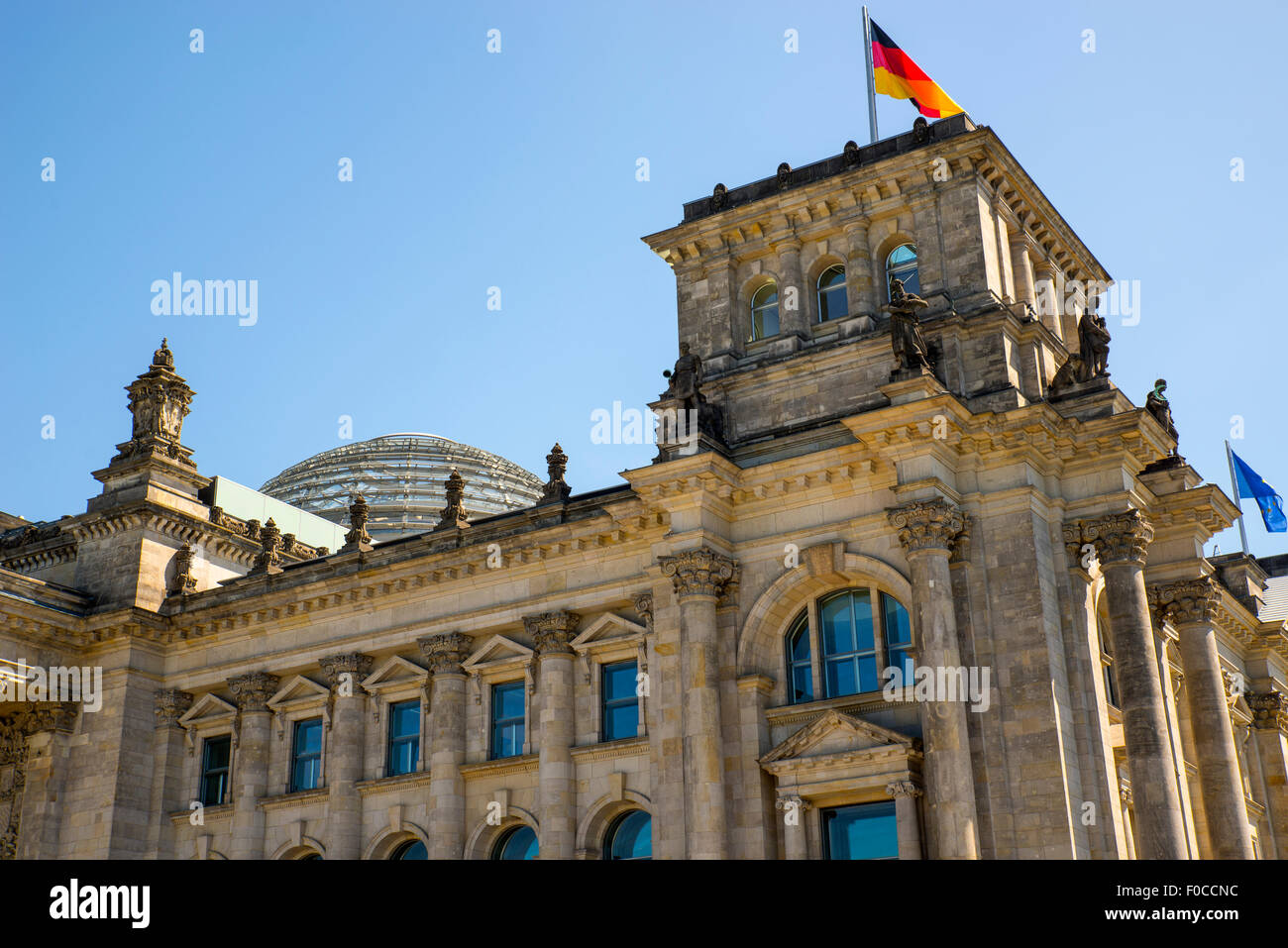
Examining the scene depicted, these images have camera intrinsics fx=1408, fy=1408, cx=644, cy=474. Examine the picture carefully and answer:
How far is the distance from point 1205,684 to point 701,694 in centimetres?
1189

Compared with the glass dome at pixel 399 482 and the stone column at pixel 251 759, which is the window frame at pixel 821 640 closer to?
the stone column at pixel 251 759

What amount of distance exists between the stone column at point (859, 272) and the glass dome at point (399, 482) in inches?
1032

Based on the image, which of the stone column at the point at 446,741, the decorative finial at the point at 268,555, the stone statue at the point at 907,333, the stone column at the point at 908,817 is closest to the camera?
the stone column at the point at 908,817

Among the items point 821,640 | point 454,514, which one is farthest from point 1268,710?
point 454,514

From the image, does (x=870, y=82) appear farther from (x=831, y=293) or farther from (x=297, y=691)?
(x=297, y=691)

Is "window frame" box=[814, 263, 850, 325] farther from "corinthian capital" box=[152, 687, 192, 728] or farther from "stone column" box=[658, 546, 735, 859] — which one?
"corinthian capital" box=[152, 687, 192, 728]

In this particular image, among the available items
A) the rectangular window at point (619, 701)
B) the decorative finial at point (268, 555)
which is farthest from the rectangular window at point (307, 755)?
the rectangular window at point (619, 701)

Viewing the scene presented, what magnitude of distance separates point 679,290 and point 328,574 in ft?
37.6

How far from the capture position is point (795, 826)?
87.9 ft

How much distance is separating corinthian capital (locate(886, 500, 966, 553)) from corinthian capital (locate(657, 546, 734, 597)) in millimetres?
3913

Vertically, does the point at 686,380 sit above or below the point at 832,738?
above

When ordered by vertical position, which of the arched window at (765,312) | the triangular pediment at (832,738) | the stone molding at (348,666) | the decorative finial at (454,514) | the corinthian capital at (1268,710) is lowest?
the triangular pediment at (832,738)

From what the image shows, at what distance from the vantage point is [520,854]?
31734 millimetres

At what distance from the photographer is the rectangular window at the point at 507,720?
106 feet
